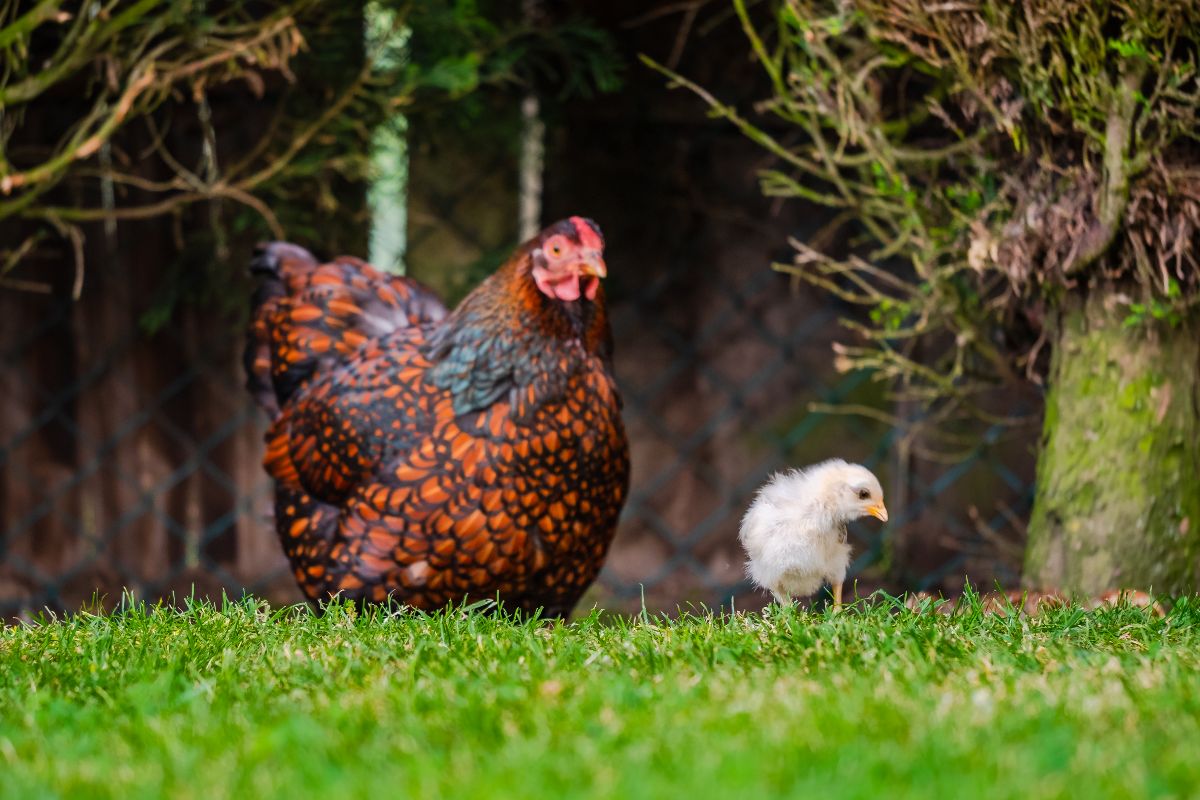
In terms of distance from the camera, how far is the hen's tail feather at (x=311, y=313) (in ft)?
13.1

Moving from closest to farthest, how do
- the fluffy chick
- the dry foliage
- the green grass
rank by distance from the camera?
the green grass
the fluffy chick
the dry foliage

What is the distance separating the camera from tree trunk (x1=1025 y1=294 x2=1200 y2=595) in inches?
141

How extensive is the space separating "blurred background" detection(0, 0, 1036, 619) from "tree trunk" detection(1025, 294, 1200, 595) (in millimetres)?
1099

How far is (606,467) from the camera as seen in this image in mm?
3514

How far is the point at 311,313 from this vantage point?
4.01 m

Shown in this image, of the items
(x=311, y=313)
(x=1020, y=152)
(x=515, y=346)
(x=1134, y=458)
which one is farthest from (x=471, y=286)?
(x=1134, y=458)

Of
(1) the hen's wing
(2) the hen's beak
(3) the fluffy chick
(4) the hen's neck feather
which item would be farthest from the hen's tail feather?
(3) the fluffy chick

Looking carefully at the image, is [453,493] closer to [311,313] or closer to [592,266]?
[592,266]

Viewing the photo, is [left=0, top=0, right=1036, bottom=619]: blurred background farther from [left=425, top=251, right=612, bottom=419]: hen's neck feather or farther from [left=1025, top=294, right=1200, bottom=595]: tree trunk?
[left=425, top=251, right=612, bottom=419]: hen's neck feather

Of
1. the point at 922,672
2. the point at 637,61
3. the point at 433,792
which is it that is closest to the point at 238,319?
the point at 637,61

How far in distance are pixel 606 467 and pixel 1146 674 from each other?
1.52 meters

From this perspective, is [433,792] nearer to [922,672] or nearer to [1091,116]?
[922,672]

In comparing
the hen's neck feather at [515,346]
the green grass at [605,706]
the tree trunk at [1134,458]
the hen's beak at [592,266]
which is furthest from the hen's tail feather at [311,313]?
the tree trunk at [1134,458]

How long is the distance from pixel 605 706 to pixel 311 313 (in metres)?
2.21
